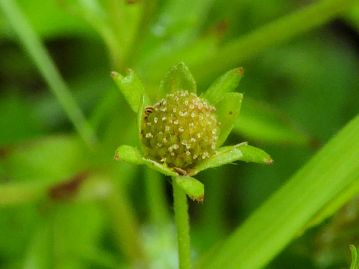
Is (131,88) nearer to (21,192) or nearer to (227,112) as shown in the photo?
(227,112)

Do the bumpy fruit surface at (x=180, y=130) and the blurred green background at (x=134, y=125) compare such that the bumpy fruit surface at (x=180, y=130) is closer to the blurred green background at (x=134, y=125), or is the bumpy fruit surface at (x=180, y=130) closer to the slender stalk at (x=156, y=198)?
the blurred green background at (x=134, y=125)

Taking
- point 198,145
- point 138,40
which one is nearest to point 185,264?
point 198,145

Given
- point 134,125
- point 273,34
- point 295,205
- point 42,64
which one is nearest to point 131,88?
point 295,205

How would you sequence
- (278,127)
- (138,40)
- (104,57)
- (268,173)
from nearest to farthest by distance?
1. (138,40)
2. (278,127)
3. (268,173)
4. (104,57)

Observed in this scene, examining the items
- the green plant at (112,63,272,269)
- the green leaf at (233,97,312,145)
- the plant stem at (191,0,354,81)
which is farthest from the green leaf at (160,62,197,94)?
the green leaf at (233,97,312,145)

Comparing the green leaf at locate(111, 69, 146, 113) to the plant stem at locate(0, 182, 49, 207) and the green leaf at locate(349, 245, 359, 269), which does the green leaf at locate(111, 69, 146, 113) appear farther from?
the plant stem at locate(0, 182, 49, 207)

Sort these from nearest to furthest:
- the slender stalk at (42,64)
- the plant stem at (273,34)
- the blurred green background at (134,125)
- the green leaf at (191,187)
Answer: the green leaf at (191,187) < the plant stem at (273,34) < the blurred green background at (134,125) < the slender stalk at (42,64)

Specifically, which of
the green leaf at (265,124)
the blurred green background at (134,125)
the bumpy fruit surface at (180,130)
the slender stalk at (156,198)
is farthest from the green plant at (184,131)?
the slender stalk at (156,198)

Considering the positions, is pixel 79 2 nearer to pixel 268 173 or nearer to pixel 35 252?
pixel 35 252
